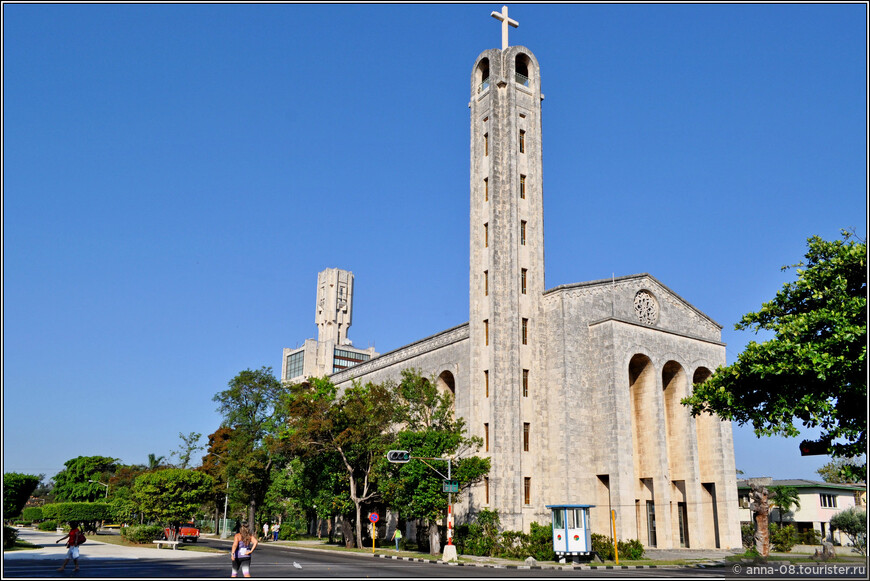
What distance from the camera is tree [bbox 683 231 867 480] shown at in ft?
75.4

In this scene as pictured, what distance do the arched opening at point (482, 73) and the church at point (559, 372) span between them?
0.31ft

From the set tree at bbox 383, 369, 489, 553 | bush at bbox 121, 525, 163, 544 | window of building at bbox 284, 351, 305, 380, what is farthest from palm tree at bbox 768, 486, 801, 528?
A: window of building at bbox 284, 351, 305, 380

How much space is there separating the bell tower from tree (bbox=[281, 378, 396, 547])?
587cm

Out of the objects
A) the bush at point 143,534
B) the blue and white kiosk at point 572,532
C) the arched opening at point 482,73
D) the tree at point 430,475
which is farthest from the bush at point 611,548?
the arched opening at point 482,73

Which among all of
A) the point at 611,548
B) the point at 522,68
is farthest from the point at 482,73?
the point at 611,548

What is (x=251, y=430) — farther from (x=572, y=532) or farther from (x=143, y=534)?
(x=572, y=532)

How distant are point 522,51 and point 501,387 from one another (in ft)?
78.7

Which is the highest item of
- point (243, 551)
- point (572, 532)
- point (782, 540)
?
point (243, 551)

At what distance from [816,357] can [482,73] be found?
1340 inches

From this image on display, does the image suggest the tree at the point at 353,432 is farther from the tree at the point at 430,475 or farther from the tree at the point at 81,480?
the tree at the point at 81,480

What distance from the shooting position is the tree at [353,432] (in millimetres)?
42344

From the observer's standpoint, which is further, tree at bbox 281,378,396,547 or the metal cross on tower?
the metal cross on tower

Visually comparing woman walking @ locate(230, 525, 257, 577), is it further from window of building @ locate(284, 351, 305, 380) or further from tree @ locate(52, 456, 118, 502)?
window of building @ locate(284, 351, 305, 380)

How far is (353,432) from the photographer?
4194 centimetres
